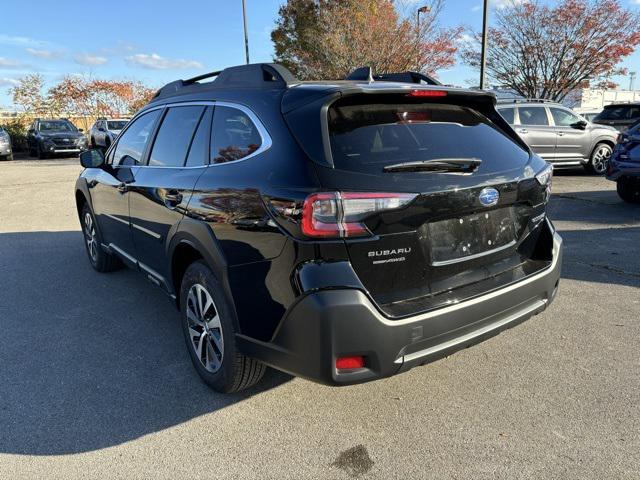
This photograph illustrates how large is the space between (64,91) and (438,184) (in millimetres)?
34578

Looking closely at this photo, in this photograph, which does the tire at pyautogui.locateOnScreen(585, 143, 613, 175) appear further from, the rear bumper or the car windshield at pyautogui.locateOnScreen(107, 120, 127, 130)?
the car windshield at pyautogui.locateOnScreen(107, 120, 127, 130)

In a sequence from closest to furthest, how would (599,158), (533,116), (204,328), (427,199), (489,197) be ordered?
(427,199), (489,197), (204,328), (533,116), (599,158)

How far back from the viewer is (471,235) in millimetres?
2664

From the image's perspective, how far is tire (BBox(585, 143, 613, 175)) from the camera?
491 inches

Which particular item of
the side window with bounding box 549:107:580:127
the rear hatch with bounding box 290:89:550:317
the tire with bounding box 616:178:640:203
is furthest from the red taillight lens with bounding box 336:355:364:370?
the side window with bounding box 549:107:580:127

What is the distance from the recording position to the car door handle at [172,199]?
3.21m

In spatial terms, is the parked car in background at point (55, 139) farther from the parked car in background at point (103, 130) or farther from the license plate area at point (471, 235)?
the license plate area at point (471, 235)

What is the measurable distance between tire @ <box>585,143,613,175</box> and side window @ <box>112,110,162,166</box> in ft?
37.8

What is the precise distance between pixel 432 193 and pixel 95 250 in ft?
14.2

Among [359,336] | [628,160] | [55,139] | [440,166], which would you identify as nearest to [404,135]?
[440,166]

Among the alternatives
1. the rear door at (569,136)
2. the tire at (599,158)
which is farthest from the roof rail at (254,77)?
the tire at (599,158)

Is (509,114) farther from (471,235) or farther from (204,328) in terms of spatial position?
(204,328)

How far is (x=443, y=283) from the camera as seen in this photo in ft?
8.43

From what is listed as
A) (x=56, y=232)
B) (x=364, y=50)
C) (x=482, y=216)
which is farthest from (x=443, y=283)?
(x=364, y=50)
